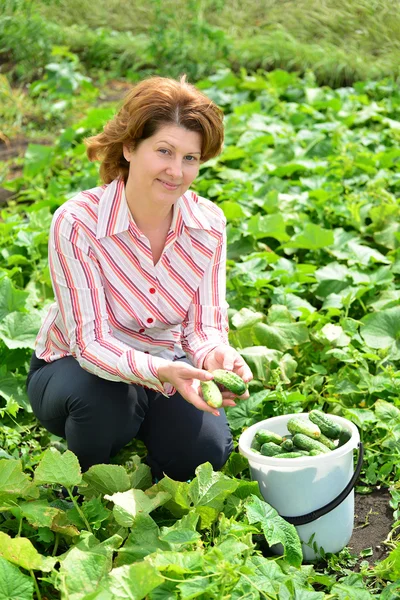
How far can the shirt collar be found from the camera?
2.60m

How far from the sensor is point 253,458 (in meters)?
2.46

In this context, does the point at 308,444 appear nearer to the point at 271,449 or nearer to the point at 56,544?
the point at 271,449

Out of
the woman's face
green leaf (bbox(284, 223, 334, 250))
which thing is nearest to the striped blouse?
the woman's face

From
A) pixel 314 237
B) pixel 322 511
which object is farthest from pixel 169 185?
pixel 314 237

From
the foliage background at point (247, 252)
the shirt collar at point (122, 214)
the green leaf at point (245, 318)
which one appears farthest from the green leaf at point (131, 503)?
the green leaf at point (245, 318)

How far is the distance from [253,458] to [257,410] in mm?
576

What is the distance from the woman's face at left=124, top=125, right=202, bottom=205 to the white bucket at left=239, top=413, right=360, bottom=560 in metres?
0.75

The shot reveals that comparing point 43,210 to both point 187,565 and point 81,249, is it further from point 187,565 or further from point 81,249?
point 187,565

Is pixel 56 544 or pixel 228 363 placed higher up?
pixel 228 363

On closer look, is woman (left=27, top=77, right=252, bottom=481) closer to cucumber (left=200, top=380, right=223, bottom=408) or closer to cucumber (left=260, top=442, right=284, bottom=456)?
cucumber (left=200, top=380, right=223, bottom=408)

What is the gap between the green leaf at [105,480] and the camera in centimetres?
240

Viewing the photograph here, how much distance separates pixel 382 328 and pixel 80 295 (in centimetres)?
131

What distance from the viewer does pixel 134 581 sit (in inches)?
76.3

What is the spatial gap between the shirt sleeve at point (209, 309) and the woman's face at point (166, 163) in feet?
0.91
